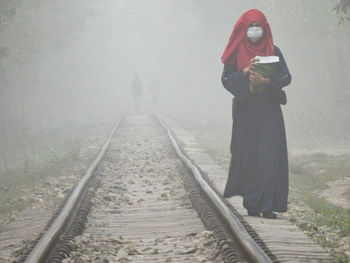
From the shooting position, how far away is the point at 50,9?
30.5 meters

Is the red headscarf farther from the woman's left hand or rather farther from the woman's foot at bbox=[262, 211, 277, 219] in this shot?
the woman's foot at bbox=[262, 211, 277, 219]

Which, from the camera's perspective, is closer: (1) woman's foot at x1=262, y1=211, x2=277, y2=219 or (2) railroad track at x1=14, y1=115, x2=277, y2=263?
(2) railroad track at x1=14, y1=115, x2=277, y2=263

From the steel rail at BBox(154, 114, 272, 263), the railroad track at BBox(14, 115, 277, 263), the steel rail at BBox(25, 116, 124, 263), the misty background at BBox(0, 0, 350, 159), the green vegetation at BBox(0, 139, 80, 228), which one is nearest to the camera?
the steel rail at BBox(154, 114, 272, 263)

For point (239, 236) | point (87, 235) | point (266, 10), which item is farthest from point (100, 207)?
point (266, 10)

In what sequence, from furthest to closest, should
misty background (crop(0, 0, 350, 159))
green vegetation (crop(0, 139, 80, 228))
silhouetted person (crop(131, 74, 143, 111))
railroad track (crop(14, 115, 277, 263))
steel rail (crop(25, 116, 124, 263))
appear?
silhouetted person (crop(131, 74, 143, 111))
misty background (crop(0, 0, 350, 159))
green vegetation (crop(0, 139, 80, 228))
railroad track (crop(14, 115, 277, 263))
steel rail (crop(25, 116, 124, 263))

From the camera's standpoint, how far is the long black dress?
605 centimetres

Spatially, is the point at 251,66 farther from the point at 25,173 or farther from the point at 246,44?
the point at 25,173

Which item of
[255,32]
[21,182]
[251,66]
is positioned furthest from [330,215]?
[21,182]

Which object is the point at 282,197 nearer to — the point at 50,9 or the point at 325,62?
the point at 325,62

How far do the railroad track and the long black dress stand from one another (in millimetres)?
462

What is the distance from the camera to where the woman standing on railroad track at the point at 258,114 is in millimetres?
5961

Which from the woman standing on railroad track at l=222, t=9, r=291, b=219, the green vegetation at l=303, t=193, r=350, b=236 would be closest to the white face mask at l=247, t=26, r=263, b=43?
the woman standing on railroad track at l=222, t=9, r=291, b=219

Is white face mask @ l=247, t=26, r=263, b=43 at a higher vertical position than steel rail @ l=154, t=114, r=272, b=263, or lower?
higher

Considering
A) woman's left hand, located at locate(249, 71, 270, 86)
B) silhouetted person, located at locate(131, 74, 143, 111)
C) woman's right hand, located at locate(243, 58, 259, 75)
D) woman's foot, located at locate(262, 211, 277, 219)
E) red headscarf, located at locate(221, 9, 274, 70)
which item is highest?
red headscarf, located at locate(221, 9, 274, 70)
